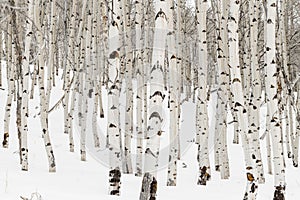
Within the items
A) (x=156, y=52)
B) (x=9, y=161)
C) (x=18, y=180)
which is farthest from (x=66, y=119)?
(x=156, y=52)

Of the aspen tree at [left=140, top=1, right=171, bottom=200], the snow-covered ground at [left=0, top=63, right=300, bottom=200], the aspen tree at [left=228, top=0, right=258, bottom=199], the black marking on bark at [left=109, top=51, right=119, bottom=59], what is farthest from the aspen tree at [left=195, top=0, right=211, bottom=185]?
the aspen tree at [left=140, top=1, right=171, bottom=200]

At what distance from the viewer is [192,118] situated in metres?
18.6

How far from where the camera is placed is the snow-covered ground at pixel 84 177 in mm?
5848

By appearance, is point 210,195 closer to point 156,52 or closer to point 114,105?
point 114,105

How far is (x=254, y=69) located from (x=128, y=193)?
4517 millimetres

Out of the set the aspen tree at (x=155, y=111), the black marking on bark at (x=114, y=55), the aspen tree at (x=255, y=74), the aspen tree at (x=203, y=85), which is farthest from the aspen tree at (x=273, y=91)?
the black marking on bark at (x=114, y=55)

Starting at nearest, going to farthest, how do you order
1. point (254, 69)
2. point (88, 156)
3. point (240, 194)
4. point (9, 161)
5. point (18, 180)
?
point (18, 180) → point (240, 194) → point (9, 161) → point (254, 69) → point (88, 156)

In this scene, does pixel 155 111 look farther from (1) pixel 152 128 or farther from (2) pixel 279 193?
(2) pixel 279 193

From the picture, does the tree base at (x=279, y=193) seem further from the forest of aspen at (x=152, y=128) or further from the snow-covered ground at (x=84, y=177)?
the snow-covered ground at (x=84, y=177)

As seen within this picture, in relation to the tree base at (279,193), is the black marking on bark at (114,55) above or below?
above

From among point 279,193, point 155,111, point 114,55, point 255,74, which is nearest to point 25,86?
point 114,55

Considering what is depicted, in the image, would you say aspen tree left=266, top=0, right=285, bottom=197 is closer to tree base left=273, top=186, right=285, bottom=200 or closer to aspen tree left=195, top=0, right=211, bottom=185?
tree base left=273, top=186, right=285, bottom=200

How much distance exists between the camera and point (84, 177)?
296 inches

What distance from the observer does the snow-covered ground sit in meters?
5.85
